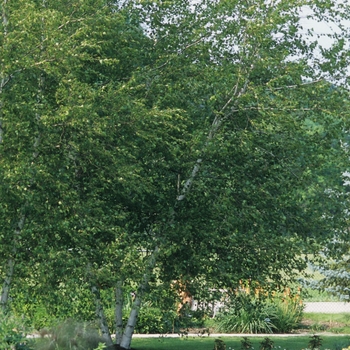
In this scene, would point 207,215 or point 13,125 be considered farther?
point 207,215

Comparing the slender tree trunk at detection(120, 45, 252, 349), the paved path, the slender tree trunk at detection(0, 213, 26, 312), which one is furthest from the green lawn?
the paved path

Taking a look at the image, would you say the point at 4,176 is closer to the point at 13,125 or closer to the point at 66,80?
the point at 13,125

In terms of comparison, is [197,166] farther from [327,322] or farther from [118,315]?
[327,322]

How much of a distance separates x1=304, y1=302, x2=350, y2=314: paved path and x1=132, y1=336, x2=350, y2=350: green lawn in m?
4.50

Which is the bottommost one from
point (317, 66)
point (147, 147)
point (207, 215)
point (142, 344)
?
point (142, 344)

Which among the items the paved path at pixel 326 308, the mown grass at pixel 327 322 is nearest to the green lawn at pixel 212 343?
the mown grass at pixel 327 322

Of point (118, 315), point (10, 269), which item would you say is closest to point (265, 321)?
point (118, 315)

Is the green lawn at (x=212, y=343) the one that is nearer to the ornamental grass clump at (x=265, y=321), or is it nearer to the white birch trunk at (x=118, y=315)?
the white birch trunk at (x=118, y=315)

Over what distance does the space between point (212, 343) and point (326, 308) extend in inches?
267

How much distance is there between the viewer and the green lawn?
14.8 metres

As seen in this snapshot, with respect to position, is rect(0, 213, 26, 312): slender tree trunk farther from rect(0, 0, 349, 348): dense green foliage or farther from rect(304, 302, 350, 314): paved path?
rect(304, 302, 350, 314): paved path

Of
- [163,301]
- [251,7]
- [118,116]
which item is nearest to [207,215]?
[163,301]

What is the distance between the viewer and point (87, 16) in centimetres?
1146

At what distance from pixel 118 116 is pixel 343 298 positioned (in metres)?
6.16
